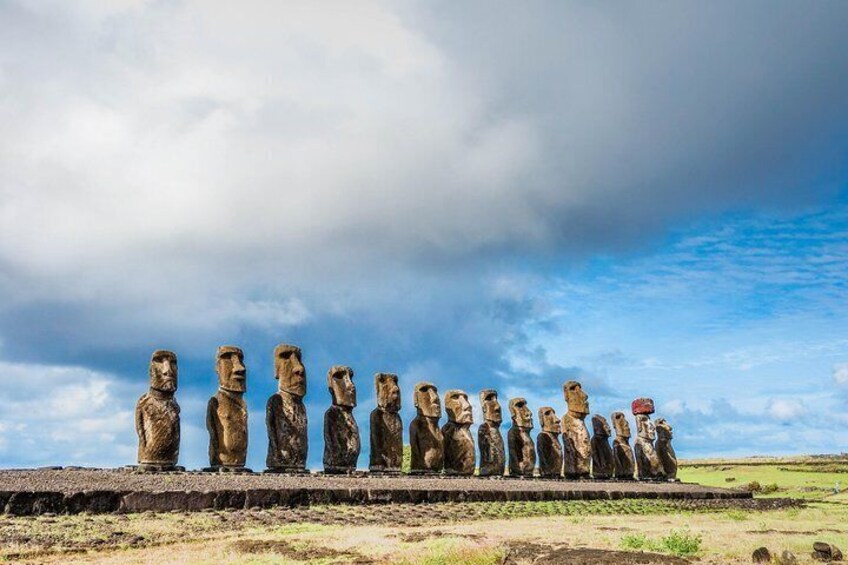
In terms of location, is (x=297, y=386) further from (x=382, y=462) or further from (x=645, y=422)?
(x=645, y=422)

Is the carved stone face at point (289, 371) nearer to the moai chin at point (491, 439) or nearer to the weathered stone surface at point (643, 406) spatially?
the moai chin at point (491, 439)

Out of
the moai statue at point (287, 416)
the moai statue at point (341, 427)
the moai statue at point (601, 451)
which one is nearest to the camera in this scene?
the moai statue at point (287, 416)

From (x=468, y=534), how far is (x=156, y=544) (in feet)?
12.2

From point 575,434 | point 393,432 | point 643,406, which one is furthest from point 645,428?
point 393,432

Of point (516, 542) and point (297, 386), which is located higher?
point (297, 386)

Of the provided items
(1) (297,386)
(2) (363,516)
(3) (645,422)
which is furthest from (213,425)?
(3) (645,422)

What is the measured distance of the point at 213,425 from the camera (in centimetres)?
1817

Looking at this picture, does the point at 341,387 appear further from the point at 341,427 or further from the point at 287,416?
the point at 287,416

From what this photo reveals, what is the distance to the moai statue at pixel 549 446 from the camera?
2834 centimetres

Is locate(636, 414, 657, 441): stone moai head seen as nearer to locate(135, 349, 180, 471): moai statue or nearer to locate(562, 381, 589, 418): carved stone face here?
locate(562, 381, 589, 418): carved stone face

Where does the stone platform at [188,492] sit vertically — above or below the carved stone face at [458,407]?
below

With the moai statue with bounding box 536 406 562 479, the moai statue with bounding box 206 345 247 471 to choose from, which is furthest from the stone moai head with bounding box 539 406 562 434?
the moai statue with bounding box 206 345 247 471

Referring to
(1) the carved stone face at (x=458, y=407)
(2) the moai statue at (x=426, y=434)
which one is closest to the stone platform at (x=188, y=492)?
(2) the moai statue at (x=426, y=434)

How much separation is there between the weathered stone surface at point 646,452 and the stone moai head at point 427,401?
12121 millimetres
